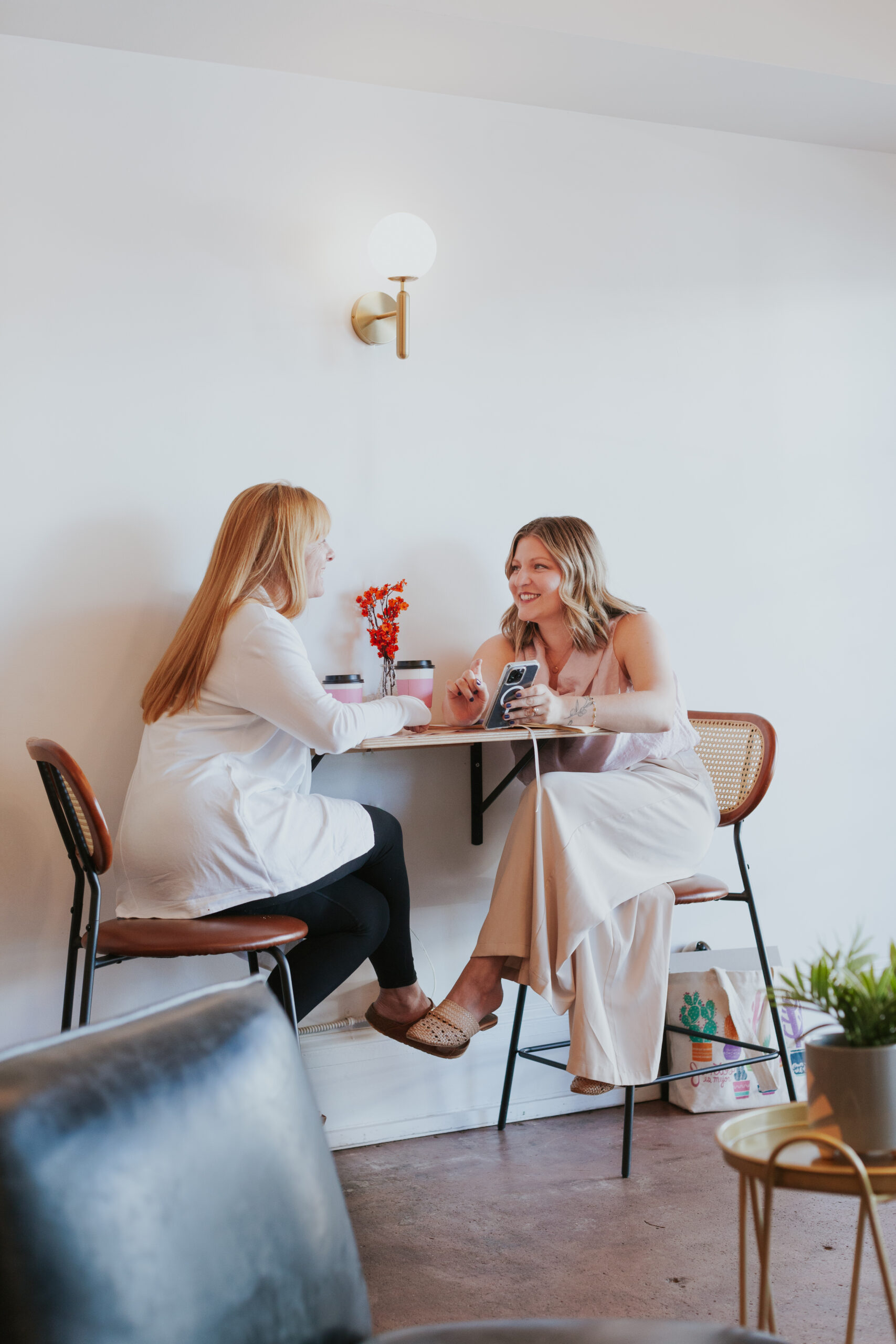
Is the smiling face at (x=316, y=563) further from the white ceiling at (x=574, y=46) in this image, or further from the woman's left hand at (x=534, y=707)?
the white ceiling at (x=574, y=46)

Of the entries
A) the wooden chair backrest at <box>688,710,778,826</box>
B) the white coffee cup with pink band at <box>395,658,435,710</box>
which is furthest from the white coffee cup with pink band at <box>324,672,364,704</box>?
the wooden chair backrest at <box>688,710,778,826</box>

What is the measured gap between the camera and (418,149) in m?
2.76

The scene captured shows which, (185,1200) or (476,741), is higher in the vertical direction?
(476,741)

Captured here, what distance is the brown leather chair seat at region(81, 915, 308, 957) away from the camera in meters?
1.95

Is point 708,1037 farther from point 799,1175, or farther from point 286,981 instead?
point 799,1175

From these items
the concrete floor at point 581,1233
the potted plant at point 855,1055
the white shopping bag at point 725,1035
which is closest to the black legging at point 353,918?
the concrete floor at point 581,1233

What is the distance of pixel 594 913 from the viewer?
2303mm

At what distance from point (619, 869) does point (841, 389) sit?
1736 millimetres

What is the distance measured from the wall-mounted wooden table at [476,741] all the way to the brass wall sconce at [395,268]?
36.9 inches

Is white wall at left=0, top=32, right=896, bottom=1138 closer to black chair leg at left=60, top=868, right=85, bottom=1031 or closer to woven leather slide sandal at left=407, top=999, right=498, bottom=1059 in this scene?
black chair leg at left=60, top=868, right=85, bottom=1031

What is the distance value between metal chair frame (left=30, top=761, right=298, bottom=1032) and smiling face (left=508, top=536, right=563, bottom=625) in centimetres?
103

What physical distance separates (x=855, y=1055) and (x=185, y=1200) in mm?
664

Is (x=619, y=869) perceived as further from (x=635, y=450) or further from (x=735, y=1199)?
(x=635, y=450)

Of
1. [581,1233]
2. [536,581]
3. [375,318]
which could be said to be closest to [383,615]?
[536,581]
